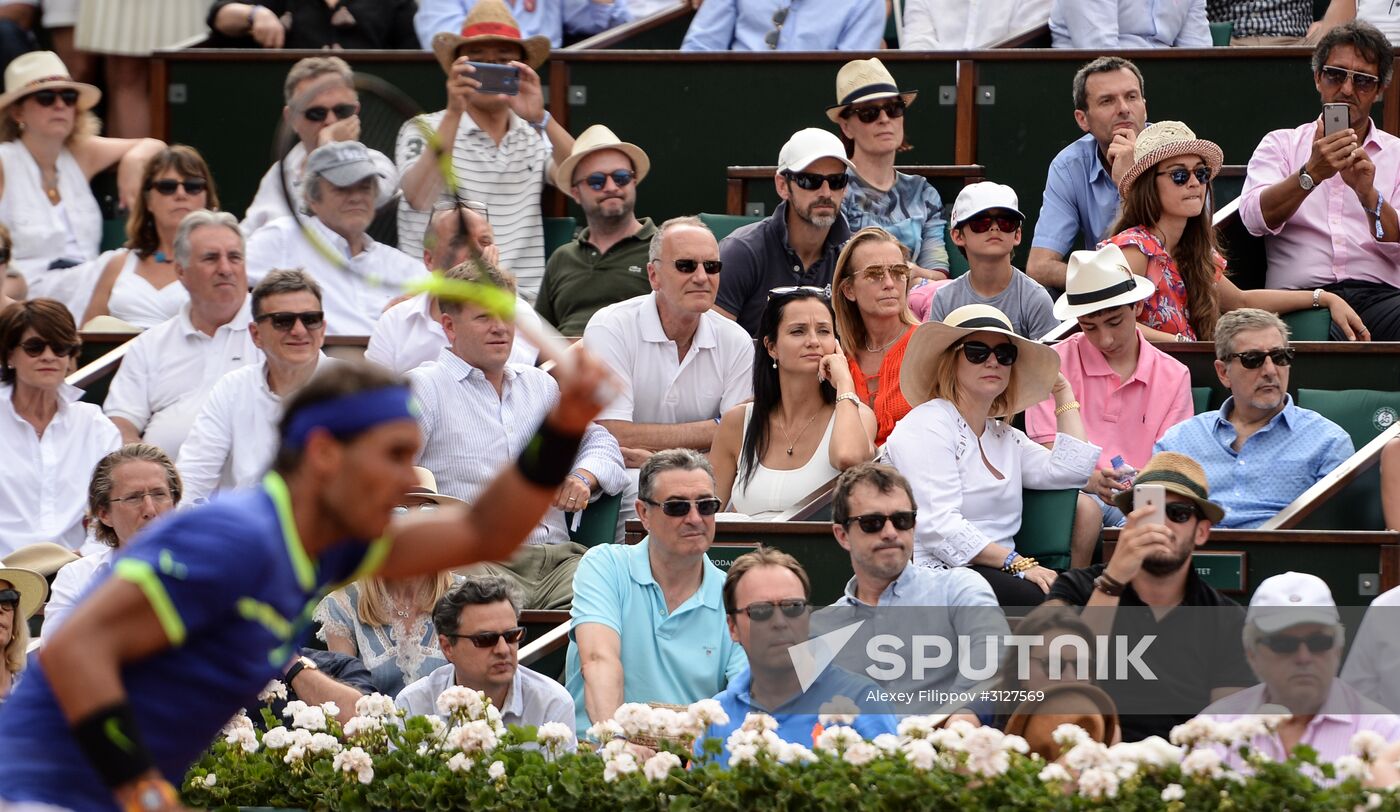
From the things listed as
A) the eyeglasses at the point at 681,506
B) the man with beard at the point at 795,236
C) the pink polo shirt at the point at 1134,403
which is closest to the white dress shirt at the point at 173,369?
the man with beard at the point at 795,236

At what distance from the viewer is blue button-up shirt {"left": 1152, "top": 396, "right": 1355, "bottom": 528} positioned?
695 cm

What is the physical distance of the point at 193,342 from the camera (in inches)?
321

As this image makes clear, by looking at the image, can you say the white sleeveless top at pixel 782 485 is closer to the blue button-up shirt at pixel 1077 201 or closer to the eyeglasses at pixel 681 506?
the eyeglasses at pixel 681 506

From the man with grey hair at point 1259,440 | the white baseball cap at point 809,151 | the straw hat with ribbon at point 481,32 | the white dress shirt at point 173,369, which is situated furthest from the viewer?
the straw hat with ribbon at point 481,32

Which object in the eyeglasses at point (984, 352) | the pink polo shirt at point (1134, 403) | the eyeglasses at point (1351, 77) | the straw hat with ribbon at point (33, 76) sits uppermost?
the straw hat with ribbon at point (33, 76)

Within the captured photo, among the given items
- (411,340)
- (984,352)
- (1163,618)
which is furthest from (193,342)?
(1163,618)

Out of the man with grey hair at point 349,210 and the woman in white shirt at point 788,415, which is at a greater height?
the man with grey hair at point 349,210

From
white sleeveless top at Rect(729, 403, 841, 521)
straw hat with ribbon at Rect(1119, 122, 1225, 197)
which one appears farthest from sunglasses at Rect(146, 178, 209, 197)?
straw hat with ribbon at Rect(1119, 122, 1225, 197)

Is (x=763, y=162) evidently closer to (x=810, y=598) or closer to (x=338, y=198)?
(x=810, y=598)

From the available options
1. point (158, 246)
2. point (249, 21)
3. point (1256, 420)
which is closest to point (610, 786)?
point (1256, 420)

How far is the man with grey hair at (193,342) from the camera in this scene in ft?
26.4

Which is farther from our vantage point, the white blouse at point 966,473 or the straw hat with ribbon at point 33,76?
the straw hat with ribbon at point 33,76

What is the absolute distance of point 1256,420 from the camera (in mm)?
7004

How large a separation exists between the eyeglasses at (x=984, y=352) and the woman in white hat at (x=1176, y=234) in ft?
4.05
